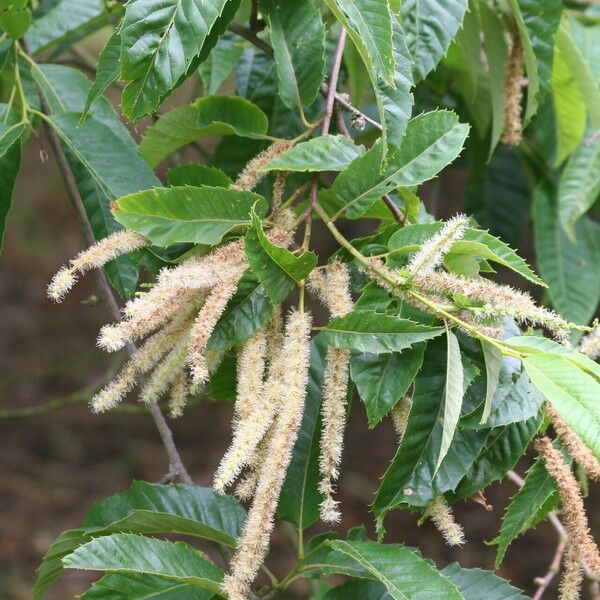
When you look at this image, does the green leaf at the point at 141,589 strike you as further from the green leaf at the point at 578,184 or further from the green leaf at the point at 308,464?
the green leaf at the point at 578,184

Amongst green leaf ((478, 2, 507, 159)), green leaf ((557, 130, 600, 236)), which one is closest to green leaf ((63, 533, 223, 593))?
green leaf ((478, 2, 507, 159))

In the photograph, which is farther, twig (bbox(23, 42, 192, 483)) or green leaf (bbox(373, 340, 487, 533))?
twig (bbox(23, 42, 192, 483))

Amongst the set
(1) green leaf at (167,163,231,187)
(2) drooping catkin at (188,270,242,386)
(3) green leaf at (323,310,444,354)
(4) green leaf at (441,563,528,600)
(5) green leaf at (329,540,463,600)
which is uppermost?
(1) green leaf at (167,163,231,187)

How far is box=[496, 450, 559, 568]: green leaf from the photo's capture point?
3.35 feet

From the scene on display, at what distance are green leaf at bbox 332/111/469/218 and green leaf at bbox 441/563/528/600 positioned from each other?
463 mm

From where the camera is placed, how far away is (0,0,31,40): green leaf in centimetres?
113

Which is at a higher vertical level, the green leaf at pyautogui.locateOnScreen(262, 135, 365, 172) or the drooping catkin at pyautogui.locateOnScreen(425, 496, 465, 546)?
the green leaf at pyautogui.locateOnScreen(262, 135, 365, 172)

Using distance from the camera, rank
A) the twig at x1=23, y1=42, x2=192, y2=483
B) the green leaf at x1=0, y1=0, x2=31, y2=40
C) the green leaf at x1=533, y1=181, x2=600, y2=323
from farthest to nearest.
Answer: the green leaf at x1=533, y1=181, x2=600, y2=323 < the twig at x1=23, y1=42, x2=192, y2=483 < the green leaf at x1=0, y1=0, x2=31, y2=40

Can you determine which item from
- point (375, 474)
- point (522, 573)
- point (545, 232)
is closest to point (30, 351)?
point (375, 474)

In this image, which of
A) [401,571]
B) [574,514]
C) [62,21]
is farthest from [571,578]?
[62,21]

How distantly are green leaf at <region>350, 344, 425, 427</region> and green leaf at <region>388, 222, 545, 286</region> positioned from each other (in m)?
0.11

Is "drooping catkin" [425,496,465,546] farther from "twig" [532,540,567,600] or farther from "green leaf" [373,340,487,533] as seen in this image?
"twig" [532,540,567,600]

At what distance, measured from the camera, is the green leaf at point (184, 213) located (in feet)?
3.02

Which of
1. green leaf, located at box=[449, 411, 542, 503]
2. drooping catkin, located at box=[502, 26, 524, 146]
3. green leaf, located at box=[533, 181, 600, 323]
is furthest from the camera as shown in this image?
green leaf, located at box=[533, 181, 600, 323]
